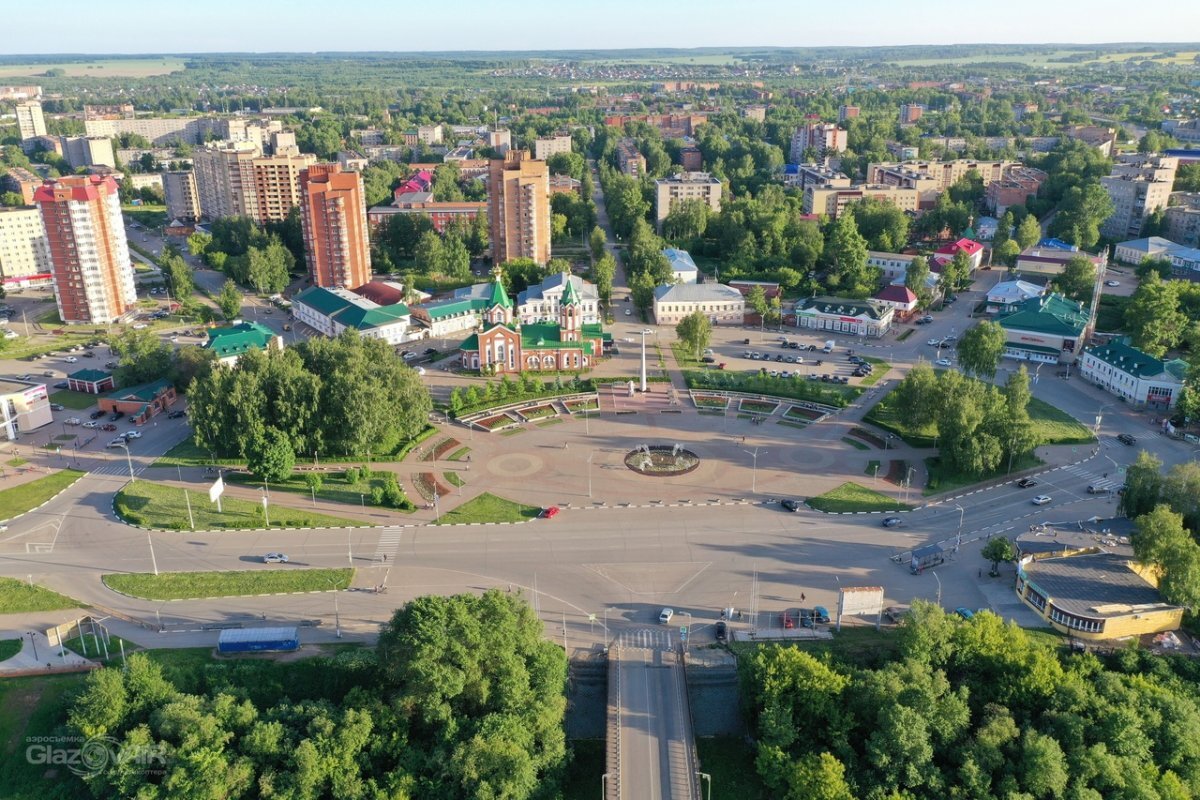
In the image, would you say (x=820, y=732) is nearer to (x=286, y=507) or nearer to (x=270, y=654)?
(x=270, y=654)

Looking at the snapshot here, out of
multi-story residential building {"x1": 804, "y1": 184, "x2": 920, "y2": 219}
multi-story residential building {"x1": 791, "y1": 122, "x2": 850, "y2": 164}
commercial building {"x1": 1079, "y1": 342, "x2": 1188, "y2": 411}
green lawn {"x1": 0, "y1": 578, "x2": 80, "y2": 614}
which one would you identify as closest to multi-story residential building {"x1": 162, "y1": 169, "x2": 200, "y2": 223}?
multi-story residential building {"x1": 804, "y1": 184, "x2": 920, "y2": 219}

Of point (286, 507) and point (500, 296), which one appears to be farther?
point (500, 296)

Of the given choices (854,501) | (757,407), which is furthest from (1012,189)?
(854,501)

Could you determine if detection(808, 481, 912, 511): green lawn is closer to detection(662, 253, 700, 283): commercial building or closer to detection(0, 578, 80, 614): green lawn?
detection(0, 578, 80, 614): green lawn

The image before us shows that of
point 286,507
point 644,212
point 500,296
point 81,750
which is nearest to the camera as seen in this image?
point 81,750

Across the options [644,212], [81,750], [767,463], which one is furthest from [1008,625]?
[644,212]

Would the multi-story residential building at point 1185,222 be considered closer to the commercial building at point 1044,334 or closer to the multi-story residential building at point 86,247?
the commercial building at point 1044,334
